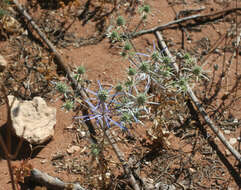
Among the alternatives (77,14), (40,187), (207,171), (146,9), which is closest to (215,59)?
(146,9)

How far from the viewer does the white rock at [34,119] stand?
2131 mm

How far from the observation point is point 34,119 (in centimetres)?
226

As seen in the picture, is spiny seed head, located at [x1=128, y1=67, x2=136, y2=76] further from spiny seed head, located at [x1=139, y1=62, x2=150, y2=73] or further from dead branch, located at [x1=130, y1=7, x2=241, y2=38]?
dead branch, located at [x1=130, y1=7, x2=241, y2=38]

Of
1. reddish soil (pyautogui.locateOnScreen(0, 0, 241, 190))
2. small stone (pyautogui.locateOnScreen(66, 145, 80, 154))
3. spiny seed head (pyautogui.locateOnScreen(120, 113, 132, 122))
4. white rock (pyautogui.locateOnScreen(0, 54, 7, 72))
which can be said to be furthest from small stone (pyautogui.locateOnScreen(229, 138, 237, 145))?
white rock (pyautogui.locateOnScreen(0, 54, 7, 72))

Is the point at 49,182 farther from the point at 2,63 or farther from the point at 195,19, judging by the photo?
the point at 195,19

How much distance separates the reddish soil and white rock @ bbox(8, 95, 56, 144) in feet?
0.38

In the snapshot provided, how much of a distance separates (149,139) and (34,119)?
92 centimetres

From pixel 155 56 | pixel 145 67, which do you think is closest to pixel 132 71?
pixel 145 67

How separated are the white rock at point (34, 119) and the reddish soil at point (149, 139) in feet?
0.38

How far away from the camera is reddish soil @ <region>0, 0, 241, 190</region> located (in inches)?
83.5

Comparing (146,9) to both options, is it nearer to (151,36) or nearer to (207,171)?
(151,36)

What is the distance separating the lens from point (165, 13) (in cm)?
302

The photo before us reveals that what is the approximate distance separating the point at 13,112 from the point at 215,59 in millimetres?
1884

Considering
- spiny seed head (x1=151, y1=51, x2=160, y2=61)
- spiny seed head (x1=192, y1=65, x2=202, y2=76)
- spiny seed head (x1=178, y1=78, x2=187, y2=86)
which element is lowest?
spiny seed head (x1=178, y1=78, x2=187, y2=86)
